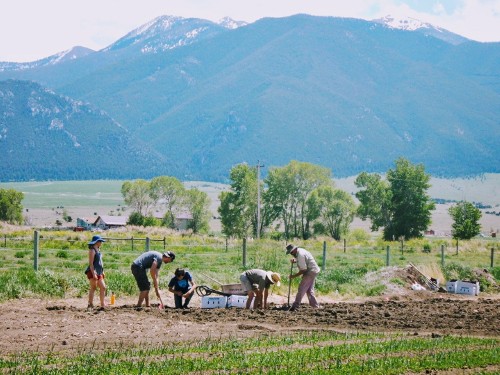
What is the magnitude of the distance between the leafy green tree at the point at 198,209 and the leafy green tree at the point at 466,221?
37.8 metres

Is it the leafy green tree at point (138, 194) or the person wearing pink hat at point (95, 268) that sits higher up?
the leafy green tree at point (138, 194)

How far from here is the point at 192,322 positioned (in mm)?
17016

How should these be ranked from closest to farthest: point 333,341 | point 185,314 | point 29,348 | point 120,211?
point 29,348, point 333,341, point 185,314, point 120,211

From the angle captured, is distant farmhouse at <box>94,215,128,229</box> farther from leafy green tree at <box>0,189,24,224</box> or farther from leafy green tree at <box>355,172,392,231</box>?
leafy green tree at <box>355,172,392,231</box>

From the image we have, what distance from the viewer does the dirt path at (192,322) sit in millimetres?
14625

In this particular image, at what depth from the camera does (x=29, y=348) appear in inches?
525

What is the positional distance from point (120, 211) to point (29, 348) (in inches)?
6537

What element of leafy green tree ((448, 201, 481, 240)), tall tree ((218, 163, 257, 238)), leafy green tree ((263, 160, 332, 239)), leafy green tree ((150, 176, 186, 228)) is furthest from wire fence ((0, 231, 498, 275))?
leafy green tree ((150, 176, 186, 228))

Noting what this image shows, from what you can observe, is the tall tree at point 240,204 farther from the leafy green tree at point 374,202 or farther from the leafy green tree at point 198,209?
the leafy green tree at point 374,202

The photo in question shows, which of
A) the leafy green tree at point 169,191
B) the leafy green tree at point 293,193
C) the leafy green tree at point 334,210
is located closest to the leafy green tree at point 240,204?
the leafy green tree at point 293,193

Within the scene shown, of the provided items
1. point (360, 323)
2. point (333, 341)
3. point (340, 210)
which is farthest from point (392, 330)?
point (340, 210)

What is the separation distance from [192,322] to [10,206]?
93156 millimetres

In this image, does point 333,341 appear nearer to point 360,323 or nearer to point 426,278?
point 360,323

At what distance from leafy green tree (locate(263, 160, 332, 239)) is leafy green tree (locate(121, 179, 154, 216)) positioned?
23316 millimetres
